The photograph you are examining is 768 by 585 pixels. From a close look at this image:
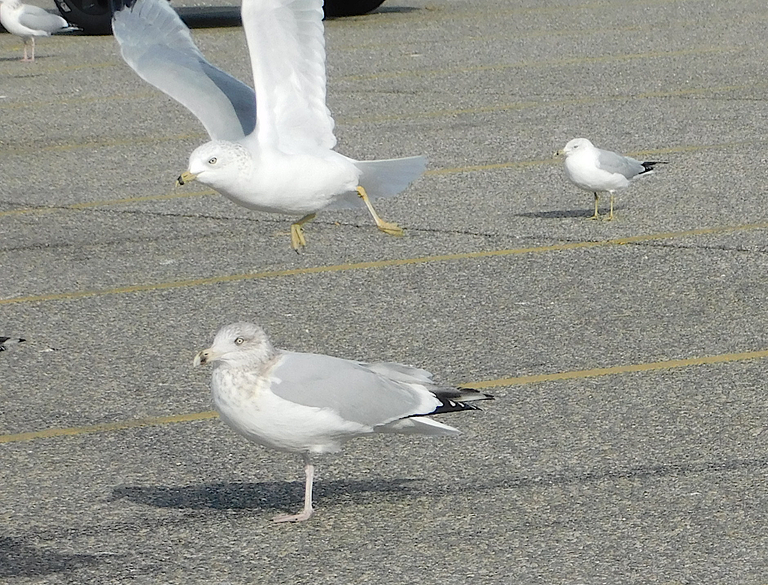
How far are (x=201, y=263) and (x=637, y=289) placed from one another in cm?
264

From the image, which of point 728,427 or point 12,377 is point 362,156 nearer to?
point 12,377

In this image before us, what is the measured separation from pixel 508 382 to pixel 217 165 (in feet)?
5.31

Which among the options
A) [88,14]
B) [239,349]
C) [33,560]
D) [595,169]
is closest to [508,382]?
[239,349]

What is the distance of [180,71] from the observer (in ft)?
24.7

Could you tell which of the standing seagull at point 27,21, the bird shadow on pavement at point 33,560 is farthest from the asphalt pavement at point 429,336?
the standing seagull at point 27,21

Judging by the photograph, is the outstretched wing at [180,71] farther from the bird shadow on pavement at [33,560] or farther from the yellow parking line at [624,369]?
the bird shadow on pavement at [33,560]

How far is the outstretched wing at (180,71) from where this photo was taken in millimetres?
7438

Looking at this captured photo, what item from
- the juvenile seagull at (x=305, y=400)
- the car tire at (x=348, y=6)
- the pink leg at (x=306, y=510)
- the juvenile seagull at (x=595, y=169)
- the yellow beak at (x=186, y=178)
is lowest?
the pink leg at (x=306, y=510)

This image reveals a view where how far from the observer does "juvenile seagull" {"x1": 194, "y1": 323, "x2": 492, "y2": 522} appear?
17.0 feet

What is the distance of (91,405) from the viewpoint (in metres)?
6.67

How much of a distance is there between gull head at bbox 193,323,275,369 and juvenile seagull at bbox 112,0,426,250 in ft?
4.04

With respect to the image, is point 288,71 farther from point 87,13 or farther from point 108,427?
point 87,13

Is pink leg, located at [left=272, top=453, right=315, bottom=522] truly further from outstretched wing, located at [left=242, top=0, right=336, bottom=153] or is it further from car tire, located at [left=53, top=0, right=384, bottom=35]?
car tire, located at [left=53, top=0, right=384, bottom=35]

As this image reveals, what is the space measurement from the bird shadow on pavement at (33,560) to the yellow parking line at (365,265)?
3526 mm
